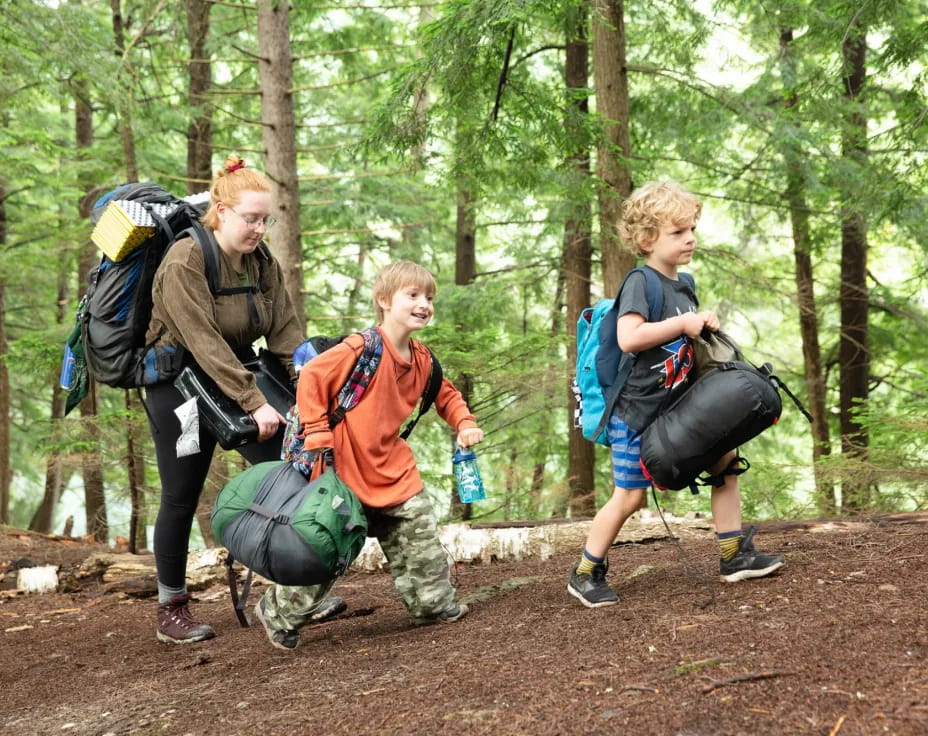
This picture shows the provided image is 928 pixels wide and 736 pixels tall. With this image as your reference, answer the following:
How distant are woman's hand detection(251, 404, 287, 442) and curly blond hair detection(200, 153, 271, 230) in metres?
0.90

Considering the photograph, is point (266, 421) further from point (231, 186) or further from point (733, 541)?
point (733, 541)

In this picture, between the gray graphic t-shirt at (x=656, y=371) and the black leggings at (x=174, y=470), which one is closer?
the gray graphic t-shirt at (x=656, y=371)

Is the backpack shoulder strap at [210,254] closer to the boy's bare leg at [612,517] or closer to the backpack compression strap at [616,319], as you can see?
the backpack compression strap at [616,319]

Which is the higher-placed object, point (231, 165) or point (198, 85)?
point (198, 85)

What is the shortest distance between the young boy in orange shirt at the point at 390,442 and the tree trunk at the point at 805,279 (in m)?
5.69

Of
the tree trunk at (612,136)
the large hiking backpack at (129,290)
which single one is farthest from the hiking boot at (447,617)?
the tree trunk at (612,136)

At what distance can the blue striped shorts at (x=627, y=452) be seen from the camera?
12.9 ft

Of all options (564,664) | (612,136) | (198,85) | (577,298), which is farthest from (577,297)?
(564,664)

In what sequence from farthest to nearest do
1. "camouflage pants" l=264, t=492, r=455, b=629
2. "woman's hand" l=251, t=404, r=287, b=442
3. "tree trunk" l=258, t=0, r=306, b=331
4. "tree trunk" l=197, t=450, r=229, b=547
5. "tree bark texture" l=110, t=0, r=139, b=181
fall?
1. "tree trunk" l=197, t=450, r=229, b=547
2. "tree trunk" l=258, t=0, r=306, b=331
3. "tree bark texture" l=110, t=0, r=139, b=181
4. "woman's hand" l=251, t=404, r=287, b=442
5. "camouflage pants" l=264, t=492, r=455, b=629

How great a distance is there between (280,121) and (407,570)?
6.30 meters

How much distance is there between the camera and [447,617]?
168 inches

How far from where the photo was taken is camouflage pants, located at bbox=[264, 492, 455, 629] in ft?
13.3

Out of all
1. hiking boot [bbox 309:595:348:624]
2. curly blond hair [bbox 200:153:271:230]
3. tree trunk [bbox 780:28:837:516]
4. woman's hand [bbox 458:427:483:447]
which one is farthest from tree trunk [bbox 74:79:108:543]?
tree trunk [bbox 780:28:837:516]

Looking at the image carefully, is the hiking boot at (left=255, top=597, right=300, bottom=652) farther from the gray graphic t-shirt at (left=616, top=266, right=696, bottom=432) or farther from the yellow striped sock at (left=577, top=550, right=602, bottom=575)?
the gray graphic t-shirt at (left=616, top=266, right=696, bottom=432)
